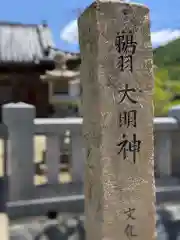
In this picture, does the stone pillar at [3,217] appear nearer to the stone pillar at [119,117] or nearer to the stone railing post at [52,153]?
the stone railing post at [52,153]

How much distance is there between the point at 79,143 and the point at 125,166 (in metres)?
1.06

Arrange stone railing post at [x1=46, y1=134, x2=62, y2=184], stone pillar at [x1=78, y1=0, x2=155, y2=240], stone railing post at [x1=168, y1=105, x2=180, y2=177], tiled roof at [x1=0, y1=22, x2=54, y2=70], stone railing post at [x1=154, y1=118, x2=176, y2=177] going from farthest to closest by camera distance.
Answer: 1. tiled roof at [x1=0, y1=22, x2=54, y2=70]
2. stone railing post at [x1=168, y1=105, x2=180, y2=177]
3. stone railing post at [x1=154, y1=118, x2=176, y2=177]
4. stone railing post at [x1=46, y1=134, x2=62, y2=184]
5. stone pillar at [x1=78, y1=0, x2=155, y2=240]

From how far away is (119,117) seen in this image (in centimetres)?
201

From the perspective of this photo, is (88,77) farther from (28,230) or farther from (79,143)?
(28,230)

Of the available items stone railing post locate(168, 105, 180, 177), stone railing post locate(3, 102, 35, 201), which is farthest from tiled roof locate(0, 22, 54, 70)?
stone railing post locate(3, 102, 35, 201)

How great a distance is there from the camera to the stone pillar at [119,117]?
197 centimetres

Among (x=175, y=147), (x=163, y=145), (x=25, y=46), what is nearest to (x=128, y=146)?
(x=163, y=145)

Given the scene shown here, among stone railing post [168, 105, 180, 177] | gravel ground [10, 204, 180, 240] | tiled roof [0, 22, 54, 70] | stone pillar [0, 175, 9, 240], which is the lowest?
gravel ground [10, 204, 180, 240]

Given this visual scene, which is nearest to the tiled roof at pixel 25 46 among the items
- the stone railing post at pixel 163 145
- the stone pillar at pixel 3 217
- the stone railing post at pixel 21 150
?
the stone pillar at pixel 3 217

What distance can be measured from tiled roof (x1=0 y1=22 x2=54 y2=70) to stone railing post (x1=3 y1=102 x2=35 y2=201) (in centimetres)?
1135

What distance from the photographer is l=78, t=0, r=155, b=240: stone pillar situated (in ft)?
6.46

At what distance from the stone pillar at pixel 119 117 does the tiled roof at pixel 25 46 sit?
A: 12.1 meters

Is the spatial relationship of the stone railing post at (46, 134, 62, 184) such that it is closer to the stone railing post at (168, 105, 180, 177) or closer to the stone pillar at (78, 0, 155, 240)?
the stone pillar at (78, 0, 155, 240)

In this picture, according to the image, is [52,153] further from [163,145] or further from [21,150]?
[163,145]
